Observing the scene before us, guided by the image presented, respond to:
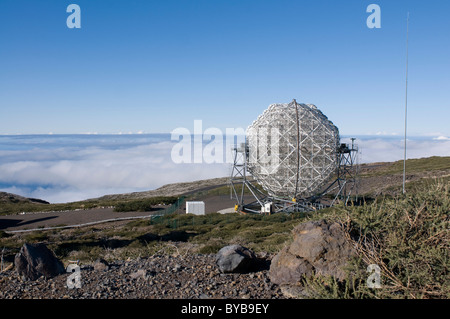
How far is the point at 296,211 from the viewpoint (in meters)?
26.4

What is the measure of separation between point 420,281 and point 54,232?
22543 millimetres

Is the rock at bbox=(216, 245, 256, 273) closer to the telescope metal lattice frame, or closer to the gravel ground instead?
the gravel ground

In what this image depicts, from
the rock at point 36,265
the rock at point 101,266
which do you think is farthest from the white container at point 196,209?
the rock at point 36,265

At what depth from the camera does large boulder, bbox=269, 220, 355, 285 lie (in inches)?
240

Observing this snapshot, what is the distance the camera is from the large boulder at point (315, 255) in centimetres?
609

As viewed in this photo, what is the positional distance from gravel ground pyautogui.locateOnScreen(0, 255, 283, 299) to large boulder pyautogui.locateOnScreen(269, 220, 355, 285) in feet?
1.22

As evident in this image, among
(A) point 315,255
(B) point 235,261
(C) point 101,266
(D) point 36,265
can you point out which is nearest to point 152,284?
(B) point 235,261

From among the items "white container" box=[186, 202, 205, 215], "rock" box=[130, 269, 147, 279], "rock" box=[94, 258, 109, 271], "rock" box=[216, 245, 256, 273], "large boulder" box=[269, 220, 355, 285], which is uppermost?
"large boulder" box=[269, 220, 355, 285]

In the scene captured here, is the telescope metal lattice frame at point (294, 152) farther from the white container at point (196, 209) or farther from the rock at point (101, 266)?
the rock at point (101, 266)

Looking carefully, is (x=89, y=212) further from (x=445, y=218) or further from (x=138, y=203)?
(x=445, y=218)

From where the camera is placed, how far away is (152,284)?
6.83 metres

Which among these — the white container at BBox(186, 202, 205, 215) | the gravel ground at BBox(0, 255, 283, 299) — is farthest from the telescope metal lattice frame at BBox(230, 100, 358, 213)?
the gravel ground at BBox(0, 255, 283, 299)
